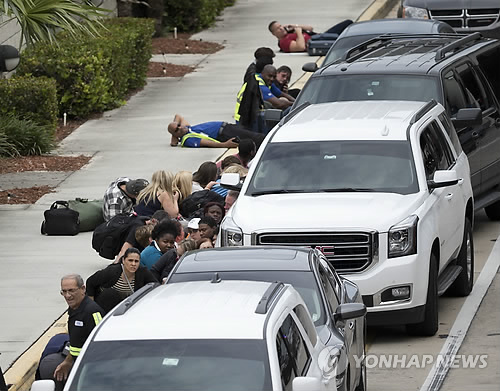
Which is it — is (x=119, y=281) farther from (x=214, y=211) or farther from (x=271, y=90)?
(x=271, y=90)

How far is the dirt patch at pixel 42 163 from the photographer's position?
65.3ft

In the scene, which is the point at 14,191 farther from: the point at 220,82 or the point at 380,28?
the point at 220,82

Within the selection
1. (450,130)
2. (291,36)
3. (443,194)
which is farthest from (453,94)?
(291,36)

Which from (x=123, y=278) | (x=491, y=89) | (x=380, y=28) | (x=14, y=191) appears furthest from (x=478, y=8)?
(x=123, y=278)

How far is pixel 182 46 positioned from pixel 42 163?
1163 centimetres

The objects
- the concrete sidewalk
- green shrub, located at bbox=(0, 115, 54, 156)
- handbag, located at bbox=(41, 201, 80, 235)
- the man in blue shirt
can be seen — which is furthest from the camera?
the man in blue shirt

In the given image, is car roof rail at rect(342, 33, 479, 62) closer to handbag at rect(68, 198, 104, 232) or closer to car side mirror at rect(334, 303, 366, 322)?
handbag at rect(68, 198, 104, 232)

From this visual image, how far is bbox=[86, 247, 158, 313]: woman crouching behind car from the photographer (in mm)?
11664

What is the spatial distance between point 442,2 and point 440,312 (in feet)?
47.0

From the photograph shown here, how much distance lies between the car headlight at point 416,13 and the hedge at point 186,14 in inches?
306

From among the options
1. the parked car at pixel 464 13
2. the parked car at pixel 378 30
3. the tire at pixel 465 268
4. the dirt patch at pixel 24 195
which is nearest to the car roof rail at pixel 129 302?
the tire at pixel 465 268

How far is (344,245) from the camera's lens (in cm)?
1169

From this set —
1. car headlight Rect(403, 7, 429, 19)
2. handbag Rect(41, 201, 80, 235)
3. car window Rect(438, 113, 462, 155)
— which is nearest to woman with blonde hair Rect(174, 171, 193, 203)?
handbag Rect(41, 201, 80, 235)

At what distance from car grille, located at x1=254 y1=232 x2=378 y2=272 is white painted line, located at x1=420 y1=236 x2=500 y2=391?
3.58ft
